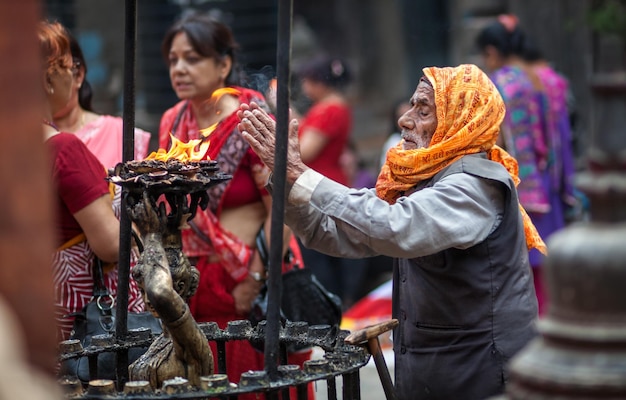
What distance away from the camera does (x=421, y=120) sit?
3.70 meters

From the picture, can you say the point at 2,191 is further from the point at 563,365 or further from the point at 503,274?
the point at 503,274

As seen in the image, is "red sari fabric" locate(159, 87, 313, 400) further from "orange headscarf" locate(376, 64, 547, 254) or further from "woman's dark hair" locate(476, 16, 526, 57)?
"woman's dark hair" locate(476, 16, 526, 57)

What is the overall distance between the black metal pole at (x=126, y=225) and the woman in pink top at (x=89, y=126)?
2.99ft

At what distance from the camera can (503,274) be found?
3.50 metres

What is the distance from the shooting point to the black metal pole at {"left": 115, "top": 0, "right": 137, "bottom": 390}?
12.1 ft

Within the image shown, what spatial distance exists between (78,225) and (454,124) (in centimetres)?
151

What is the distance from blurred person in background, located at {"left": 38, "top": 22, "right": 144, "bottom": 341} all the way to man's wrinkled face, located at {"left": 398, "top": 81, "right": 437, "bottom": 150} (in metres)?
1.16

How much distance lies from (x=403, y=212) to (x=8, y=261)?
1618 mm

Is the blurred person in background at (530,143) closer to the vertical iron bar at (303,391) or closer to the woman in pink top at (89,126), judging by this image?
the woman in pink top at (89,126)

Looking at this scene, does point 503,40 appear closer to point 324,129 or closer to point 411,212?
point 324,129

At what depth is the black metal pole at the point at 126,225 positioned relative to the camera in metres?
3.70

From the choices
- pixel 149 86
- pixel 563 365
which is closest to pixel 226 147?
pixel 563 365

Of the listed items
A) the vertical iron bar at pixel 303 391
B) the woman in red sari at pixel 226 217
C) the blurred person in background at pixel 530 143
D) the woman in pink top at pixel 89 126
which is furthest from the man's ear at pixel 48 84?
the blurred person in background at pixel 530 143

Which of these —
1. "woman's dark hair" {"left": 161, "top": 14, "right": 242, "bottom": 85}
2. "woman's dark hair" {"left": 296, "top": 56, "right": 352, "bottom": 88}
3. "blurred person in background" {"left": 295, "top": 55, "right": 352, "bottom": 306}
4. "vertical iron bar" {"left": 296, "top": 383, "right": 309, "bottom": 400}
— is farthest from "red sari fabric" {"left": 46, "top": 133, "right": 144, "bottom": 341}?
"woman's dark hair" {"left": 296, "top": 56, "right": 352, "bottom": 88}
